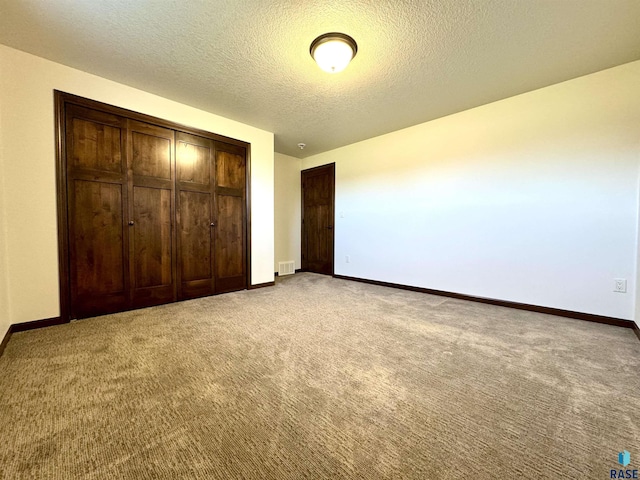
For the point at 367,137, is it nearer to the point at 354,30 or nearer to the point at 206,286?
the point at 354,30

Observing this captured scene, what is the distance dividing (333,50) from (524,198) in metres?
2.71

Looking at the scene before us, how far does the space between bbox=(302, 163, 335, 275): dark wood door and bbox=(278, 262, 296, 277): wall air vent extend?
32 centimetres

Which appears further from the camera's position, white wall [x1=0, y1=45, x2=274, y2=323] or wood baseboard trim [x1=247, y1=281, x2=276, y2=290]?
wood baseboard trim [x1=247, y1=281, x2=276, y2=290]

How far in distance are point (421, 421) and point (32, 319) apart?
3386mm

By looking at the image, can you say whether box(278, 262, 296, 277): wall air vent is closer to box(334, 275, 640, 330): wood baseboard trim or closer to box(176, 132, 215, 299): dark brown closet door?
box(176, 132, 215, 299): dark brown closet door

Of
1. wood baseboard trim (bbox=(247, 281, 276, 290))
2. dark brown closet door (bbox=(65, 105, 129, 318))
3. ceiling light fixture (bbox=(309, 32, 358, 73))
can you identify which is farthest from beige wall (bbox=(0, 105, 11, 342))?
ceiling light fixture (bbox=(309, 32, 358, 73))

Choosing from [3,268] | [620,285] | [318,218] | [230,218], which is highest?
[318,218]

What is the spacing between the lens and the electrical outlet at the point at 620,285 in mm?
2452

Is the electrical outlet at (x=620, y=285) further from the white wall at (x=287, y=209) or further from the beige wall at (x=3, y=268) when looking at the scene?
the beige wall at (x=3, y=268)

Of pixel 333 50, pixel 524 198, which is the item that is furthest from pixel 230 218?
pixel 524 198

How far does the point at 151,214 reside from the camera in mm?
3004

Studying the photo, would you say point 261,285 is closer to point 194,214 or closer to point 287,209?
point 194,214

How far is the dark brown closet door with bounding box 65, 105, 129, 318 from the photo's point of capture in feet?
8.27

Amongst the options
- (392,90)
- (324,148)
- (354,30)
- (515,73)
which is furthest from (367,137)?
(354,30)
